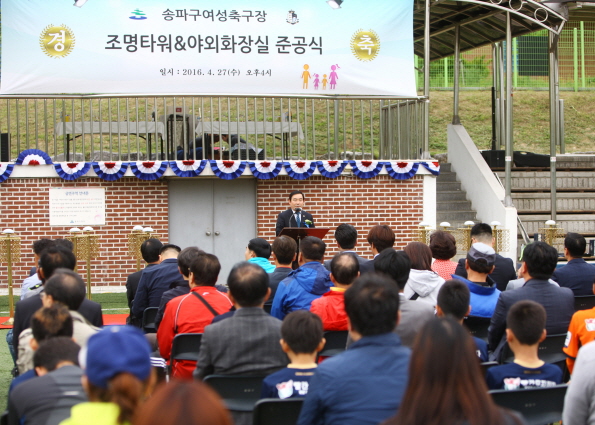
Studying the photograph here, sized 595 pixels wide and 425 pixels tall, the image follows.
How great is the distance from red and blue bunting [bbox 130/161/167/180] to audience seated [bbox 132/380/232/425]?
9.79m

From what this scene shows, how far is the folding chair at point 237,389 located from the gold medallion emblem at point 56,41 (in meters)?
8.00

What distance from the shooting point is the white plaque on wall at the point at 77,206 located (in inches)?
446

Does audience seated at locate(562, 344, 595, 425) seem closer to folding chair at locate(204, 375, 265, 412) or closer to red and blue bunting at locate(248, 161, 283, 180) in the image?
folding chair at locate(204, 375, 265, 412)

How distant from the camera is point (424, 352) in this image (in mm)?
2072

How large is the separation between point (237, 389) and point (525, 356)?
1.40 metres

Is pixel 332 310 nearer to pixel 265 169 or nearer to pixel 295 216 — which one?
pixel 295 216

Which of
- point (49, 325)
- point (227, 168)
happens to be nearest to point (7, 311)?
point (227, 168)

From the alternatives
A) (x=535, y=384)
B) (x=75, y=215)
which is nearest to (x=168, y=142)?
(x=75, y=215)

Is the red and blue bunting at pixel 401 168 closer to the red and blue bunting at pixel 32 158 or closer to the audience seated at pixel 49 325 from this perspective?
the red and blue bunting at pixel 32 158

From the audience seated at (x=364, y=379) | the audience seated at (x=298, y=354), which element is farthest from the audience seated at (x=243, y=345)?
the audience seated at (x=364, y=379)

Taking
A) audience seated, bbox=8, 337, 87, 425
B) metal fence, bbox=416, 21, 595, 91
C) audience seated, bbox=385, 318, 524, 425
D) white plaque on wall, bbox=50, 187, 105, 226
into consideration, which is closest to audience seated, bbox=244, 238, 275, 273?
audience seated, bbox=8, 337, 87, 425

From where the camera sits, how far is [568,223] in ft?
43.1

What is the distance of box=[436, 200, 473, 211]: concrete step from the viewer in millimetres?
13203

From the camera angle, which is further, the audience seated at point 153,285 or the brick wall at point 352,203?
the brick wall at point 352,203
